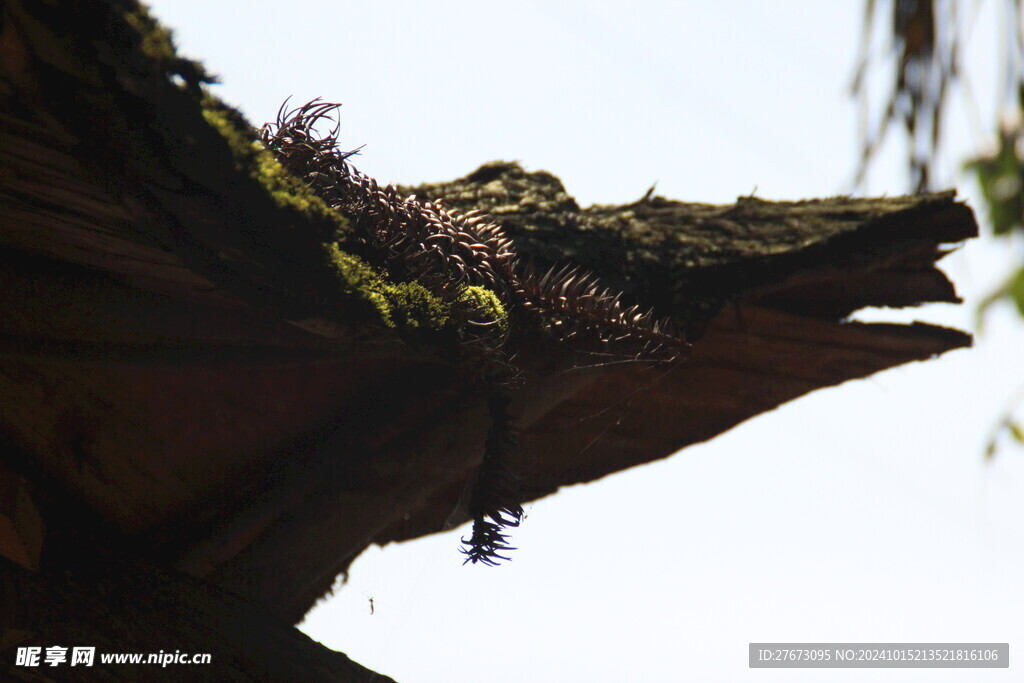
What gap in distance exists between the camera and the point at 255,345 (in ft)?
5.22

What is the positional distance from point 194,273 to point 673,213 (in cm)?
140

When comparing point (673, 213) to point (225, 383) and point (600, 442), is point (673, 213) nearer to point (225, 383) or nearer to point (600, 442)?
point (600, 442)

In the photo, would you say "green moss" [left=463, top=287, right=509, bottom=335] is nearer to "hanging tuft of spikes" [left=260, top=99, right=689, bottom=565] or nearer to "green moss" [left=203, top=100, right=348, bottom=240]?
"hanging tuft of spikes" [left=260, top=99, right=689, bottom=565]

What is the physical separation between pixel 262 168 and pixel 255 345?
19.4 inches

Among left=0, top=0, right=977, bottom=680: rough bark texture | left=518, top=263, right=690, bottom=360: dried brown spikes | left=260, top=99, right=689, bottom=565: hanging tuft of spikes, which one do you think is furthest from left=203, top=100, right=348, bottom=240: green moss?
left=518, top=263, right=690, bottom=360: dried brown spikes

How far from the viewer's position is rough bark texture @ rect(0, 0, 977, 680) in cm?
109

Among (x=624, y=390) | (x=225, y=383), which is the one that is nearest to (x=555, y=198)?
(x=624, y=390)

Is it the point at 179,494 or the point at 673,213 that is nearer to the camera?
the point at 179,494

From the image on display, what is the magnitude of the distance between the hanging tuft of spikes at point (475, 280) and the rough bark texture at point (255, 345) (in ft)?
0.24

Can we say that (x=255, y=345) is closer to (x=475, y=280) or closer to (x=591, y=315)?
(x=475, y=280)

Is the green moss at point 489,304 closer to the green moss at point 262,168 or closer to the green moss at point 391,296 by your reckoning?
the green moss at point 391,296

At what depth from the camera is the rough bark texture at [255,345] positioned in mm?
1091

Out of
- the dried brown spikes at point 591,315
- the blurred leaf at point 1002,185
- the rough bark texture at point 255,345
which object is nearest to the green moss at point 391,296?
the rough bark texture at point 255,345

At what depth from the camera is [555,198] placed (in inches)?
87.0
